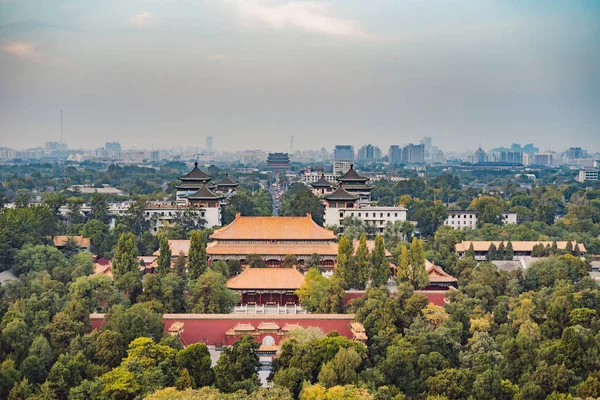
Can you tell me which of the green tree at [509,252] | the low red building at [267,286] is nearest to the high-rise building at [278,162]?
the green tree at [509,252]

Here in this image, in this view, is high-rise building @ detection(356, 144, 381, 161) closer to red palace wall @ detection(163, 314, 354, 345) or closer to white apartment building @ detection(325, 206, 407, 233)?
white apartment building @ detection(325, 206, 407, 233)

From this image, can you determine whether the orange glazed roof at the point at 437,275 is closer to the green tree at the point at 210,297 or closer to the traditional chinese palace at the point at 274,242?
the traditional chinese palace at the point at 274,242

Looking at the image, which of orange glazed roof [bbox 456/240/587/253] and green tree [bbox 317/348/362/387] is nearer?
green tree [bbox 317/348/362/387]

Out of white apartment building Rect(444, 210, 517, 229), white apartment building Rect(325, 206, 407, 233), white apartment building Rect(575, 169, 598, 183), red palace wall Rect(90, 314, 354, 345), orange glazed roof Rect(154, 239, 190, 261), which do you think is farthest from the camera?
white apartment building Rect(575, 169, 598, 183)

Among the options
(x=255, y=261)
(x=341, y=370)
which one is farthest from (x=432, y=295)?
(x=341, y=370)

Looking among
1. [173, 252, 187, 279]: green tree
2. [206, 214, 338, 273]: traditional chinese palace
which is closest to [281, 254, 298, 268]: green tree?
[206, 214, 338, 273]: traditional chinese palace

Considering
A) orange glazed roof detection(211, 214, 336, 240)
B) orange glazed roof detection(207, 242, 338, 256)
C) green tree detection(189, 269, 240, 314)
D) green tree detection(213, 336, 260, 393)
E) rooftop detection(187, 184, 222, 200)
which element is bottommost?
green tree detection(213, 336, 260, 393)

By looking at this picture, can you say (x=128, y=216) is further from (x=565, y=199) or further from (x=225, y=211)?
(x=565, y=199)

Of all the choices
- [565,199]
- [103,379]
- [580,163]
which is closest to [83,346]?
Result: [103,379]
